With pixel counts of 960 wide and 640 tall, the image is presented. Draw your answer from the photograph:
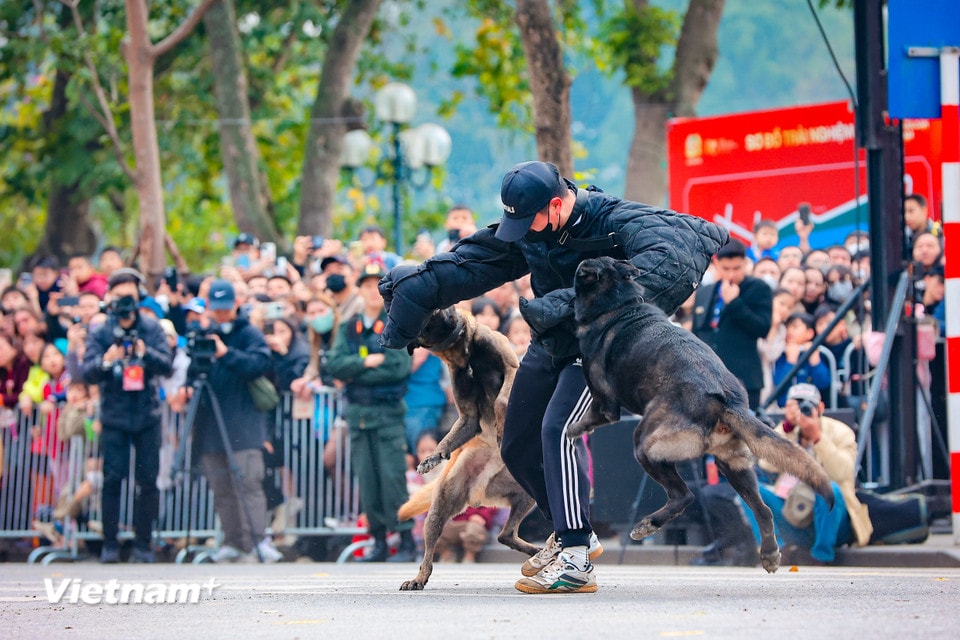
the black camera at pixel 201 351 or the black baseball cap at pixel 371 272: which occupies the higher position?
the black baseball cap at pixel 371 272

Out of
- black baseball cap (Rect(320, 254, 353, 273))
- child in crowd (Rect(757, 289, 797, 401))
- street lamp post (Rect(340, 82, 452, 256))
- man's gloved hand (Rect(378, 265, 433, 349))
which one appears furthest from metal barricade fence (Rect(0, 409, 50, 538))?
street lamp post (Rect(340, 82, 452, 256))

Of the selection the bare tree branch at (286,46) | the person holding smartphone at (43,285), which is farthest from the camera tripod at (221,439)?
the bare tree branch at (286,46)

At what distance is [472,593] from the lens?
625 cm

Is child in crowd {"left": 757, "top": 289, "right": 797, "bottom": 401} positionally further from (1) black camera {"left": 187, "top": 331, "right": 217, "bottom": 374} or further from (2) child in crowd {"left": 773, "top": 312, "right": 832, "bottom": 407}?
(1) black camera {"left": 187, "top": 331, "right": 217, "bottom": 374}

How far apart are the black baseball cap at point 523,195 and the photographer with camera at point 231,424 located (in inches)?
232

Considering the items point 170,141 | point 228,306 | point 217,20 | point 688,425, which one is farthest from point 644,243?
point 170,141

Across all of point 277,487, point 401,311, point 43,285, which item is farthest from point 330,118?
point 401,311

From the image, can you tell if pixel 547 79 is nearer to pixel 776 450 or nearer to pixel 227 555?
pixel 227 555

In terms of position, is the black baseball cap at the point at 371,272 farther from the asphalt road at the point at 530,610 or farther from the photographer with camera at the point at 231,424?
the asphalt road at the point at 530,610

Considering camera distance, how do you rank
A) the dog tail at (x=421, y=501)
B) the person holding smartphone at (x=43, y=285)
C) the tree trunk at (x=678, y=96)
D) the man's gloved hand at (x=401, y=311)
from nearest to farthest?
the man's gloved hand at (x=401, y=311), the dog tail at (x=421, y=501), the person holding smartphone at (x=43, y=285), the tree trunk at (x=678, y=96)

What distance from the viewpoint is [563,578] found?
19.7ft

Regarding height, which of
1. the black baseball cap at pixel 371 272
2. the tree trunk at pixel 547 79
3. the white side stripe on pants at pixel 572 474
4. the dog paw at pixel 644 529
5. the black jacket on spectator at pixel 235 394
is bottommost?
the dog paw at pixel 644 529

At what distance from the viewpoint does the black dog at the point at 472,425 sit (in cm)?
673

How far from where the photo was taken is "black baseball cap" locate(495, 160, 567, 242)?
5.78m
